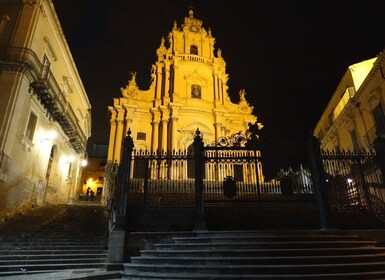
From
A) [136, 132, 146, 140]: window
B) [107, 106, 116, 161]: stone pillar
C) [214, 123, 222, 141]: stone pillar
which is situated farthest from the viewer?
[136, 132, 146, 140]: window

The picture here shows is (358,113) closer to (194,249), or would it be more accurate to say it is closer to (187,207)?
(187,207)

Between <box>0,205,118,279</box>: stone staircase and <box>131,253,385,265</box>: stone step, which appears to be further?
<box>0,205,118,279</box>: stone staircase

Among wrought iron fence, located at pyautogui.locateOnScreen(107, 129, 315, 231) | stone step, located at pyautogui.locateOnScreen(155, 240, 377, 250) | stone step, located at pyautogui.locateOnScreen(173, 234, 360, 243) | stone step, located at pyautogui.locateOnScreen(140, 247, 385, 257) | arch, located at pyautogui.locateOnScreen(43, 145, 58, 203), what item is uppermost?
arch, located at pyautogui.locateOnScreen(43, 145, 58, 203)

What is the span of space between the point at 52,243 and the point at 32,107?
371 inches

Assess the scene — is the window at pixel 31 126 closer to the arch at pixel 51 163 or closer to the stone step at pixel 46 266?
the arch at pixel 51 163

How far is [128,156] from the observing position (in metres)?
8.90

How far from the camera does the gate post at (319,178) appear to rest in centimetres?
865

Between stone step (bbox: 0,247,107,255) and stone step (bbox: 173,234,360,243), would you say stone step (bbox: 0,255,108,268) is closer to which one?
stone step (bbox: 0,247,107,255)

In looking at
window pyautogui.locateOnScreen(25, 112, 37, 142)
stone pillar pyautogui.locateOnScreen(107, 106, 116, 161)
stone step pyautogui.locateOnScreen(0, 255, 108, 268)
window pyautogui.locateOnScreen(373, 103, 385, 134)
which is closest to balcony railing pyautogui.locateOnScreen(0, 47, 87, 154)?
window pyautogui.locateOnScreen(25, 112, 37, 142)

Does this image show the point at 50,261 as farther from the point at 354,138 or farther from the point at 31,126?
the point at 354,138

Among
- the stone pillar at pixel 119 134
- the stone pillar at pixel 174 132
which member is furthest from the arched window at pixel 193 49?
the stone pillar at pixel 119 134

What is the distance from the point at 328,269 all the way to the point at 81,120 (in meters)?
25.8

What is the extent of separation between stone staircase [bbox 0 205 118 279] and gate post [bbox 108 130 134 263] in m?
0.53

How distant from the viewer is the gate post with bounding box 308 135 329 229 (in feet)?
28.4
